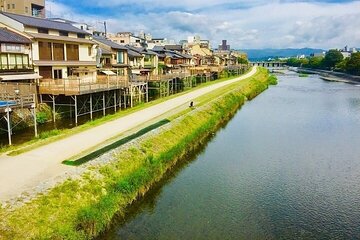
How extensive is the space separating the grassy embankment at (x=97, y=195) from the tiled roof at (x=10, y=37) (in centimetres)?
1432

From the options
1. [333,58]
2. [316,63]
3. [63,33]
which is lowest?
[316,63]

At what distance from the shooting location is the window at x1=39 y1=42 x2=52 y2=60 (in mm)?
33281

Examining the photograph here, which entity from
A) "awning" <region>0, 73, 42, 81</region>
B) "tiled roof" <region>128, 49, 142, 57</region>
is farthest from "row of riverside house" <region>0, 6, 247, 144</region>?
"tiled roof" <region>128, 49, 142, 57</region>

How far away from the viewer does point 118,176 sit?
685 inches

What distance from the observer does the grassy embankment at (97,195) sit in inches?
479

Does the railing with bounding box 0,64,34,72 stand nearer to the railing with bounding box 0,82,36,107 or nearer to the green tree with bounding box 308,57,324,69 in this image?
the railing with bounding box 0,82,36,107

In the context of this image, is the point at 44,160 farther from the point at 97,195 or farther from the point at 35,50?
the point at 35,50

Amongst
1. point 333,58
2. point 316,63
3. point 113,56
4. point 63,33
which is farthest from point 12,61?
point 316,63

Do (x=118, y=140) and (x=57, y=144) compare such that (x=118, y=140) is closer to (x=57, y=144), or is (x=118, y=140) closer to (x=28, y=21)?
A: (x=57, y=144)

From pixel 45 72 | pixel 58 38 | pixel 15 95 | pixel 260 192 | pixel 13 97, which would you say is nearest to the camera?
pixel 260 192

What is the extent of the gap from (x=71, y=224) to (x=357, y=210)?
12.9 m

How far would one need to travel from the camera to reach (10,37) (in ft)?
95.5

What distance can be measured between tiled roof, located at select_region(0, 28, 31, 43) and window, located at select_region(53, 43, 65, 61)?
437 cm

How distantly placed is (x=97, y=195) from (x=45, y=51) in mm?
22740
